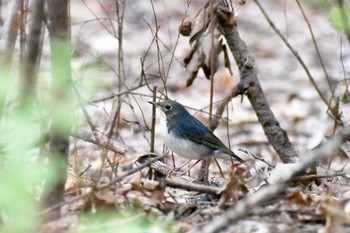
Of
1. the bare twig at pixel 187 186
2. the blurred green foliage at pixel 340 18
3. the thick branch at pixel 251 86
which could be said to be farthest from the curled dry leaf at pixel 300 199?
the thick branch at pixel 251 86

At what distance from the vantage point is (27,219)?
4418 millimetres

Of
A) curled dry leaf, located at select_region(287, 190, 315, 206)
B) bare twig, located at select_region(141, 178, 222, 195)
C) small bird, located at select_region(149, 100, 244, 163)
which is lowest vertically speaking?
curled dry leaf, located at select_region(287, 190, 315, 206)

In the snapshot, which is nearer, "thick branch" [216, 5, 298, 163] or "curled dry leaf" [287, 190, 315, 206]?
"curled dry leaf" [287, 190, 315, 206]

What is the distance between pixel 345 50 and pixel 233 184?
832cm

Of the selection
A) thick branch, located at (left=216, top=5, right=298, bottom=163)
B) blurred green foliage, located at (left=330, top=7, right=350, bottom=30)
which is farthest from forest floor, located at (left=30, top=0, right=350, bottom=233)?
blurred green foliage, located at (left=330, top=7, right=350, bottom=30)

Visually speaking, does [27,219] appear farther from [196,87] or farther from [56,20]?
[196,87]

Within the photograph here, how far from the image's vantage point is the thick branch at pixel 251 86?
7918 millimetres

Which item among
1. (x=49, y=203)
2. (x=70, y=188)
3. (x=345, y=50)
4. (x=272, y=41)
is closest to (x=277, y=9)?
(x=272, y=41)

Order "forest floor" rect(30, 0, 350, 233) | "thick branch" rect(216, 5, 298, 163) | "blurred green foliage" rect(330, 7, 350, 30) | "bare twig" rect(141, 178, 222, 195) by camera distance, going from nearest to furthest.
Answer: "forest floor" rect(30, 0, 350, 233) < "bare twig" rect(141, 178, 222, 195) < "blurred green foliage" rect(330, 7, 350, 30) < "thick branch" rect(216, 5, 298, 163)

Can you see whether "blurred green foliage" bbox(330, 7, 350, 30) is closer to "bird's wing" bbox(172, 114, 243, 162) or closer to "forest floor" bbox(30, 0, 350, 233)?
"forest floor" bbox(30, 0, 350, 233)

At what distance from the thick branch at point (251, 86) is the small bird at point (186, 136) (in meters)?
0.44

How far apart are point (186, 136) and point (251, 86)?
26.8 inches

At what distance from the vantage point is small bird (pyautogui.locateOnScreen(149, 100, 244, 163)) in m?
7.97

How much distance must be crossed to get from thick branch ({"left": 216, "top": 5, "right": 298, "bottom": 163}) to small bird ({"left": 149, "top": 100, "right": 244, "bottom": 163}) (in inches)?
17.2
